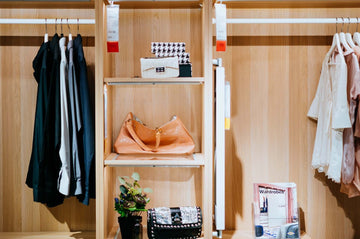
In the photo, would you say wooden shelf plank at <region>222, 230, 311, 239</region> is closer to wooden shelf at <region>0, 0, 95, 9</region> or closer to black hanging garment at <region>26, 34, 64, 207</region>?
black hanging garment at <region>26, 34, 64, 207</region>

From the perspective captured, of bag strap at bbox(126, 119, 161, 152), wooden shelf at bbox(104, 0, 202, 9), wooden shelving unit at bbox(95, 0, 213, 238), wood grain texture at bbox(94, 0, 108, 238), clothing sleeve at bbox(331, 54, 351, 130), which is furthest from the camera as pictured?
wooden shelving unit at bbox(95, 0, 213, 238)

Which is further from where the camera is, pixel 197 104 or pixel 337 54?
pixel 197 104

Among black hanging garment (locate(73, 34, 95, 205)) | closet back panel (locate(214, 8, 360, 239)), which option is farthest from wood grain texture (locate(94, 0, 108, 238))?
closet back panel (locate(214, 8, 360, 239))

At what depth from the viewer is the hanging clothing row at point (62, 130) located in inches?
85.0

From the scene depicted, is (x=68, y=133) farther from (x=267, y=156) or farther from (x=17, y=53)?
(x=267, y=156)

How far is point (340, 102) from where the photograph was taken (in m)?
2.12

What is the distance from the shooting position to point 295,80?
2486mm

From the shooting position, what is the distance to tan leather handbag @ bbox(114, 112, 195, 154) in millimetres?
2244

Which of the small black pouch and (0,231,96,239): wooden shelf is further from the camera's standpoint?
(0,231,96,239): wooden shelf

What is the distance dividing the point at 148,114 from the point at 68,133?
1.85 feet

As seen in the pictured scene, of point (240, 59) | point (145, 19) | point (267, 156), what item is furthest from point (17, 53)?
point (267, 156)

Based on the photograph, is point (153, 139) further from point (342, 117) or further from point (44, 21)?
point (342, 117)

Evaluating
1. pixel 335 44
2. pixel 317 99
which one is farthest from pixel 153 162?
pixel 335 44

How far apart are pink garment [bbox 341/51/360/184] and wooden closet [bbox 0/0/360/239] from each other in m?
0.32
